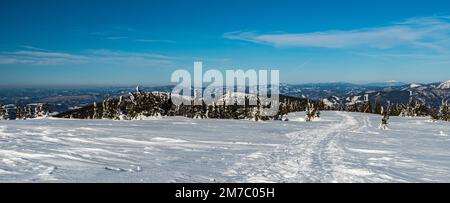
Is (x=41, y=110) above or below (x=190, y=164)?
below

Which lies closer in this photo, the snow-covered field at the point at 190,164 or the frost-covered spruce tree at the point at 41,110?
the snow-covered field at the point at 190,164

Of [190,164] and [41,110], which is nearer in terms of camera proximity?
[190,164]

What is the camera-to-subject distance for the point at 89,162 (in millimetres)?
14188

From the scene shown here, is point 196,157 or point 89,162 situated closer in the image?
point 89,162

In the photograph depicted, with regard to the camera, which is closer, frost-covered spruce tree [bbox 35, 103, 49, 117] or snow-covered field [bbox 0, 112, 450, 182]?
snow-covered field [bbox 0, 112, 450, 182]

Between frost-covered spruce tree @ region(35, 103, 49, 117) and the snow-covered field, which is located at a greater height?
the snow-covered field

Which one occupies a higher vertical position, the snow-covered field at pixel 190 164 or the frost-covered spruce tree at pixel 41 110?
the snow-covered field at pixel 190 164

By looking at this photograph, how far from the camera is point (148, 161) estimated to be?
1532 centimetres
